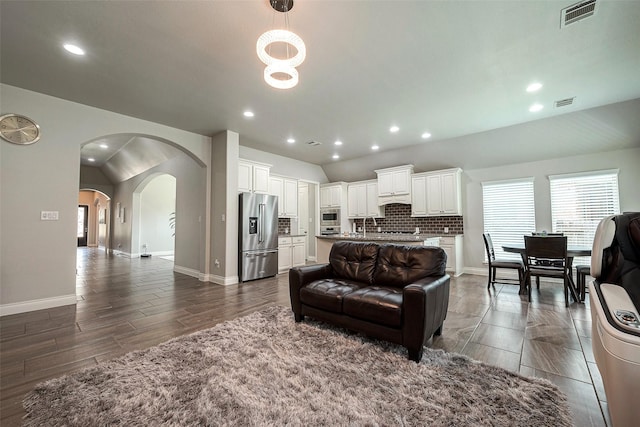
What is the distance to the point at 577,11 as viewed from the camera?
2266mm

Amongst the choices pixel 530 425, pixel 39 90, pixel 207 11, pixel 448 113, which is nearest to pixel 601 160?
pixel 448 113

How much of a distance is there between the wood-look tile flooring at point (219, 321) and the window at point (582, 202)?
1210 mm

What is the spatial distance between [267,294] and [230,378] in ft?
7.84

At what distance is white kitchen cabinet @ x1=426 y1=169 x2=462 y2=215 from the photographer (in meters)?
6.04

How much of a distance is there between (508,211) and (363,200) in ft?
11.6

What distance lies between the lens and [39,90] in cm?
357

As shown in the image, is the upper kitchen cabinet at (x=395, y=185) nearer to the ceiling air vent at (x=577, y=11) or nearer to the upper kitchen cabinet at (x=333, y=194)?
the upper kitchen cabinet at (x=333, y=194)

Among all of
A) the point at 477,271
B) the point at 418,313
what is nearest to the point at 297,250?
the point at 477,271

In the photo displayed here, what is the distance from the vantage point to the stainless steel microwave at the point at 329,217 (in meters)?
8.04

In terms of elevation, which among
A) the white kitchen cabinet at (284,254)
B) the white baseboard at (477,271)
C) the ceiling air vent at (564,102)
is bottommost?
the white baseboard at (477,271)

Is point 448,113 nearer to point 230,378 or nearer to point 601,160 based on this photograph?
point 601,160

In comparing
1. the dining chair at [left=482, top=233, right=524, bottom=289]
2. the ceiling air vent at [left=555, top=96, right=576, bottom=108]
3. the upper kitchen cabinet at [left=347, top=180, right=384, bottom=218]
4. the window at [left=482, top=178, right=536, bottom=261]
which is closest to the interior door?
the upper kitchen cabinet at [left=347, top=180, right=384, bottom=218]

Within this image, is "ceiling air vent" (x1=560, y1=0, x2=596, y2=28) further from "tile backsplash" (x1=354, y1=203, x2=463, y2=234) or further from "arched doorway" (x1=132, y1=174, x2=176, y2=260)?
"arched doorway" (x1=132, y1=174, x2=176, y2=260)

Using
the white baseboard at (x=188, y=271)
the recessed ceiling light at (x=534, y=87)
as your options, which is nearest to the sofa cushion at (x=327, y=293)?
the recessed ceiling light at (x=534, y=87)
